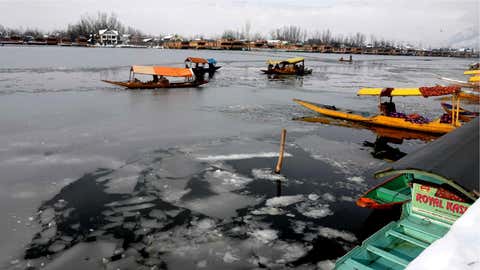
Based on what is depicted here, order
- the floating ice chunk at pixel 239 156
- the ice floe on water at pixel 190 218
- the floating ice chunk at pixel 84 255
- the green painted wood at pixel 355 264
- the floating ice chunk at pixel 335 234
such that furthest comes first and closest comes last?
1. the floating ice chunk at pixel 239 156
2. the floating ice chunk at pixel 335 234
3. the ice floe on water at pixel 190 218
4. the floating ice chunk at pixel 84 255
5. the green painted wood at pixel 355 264

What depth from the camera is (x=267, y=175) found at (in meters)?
11.5

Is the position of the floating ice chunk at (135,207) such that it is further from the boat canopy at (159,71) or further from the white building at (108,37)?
the white building at (108,37)

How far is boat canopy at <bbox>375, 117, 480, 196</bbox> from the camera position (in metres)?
6.18

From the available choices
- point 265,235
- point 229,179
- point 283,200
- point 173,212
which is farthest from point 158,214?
point 283,200

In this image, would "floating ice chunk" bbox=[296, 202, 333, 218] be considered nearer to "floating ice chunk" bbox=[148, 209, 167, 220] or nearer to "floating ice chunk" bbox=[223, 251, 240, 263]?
"floating ice chunk" bbox=[223, 251, 240, 263]

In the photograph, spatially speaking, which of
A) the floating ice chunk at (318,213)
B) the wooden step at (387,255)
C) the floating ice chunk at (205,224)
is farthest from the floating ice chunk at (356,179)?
the floating ice chunk at (205,224)

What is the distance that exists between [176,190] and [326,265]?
483cm

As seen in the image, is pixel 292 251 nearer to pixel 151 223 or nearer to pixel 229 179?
pixel 151 223

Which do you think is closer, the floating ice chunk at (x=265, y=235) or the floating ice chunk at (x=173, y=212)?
the floating ice chunk at (x=265, y=235)

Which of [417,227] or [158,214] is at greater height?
[417,227]

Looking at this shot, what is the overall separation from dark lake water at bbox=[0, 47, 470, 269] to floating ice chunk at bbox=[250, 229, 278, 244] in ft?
0.08

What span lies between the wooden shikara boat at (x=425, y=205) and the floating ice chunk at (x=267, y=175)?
13.7ft

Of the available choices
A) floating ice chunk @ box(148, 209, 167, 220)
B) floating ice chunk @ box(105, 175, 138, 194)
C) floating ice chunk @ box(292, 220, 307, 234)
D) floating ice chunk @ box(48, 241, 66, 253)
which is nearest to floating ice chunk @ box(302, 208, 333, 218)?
floating ice chunk @ box(292, 220, 307, 234)

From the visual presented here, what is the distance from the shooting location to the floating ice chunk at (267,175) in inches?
442
